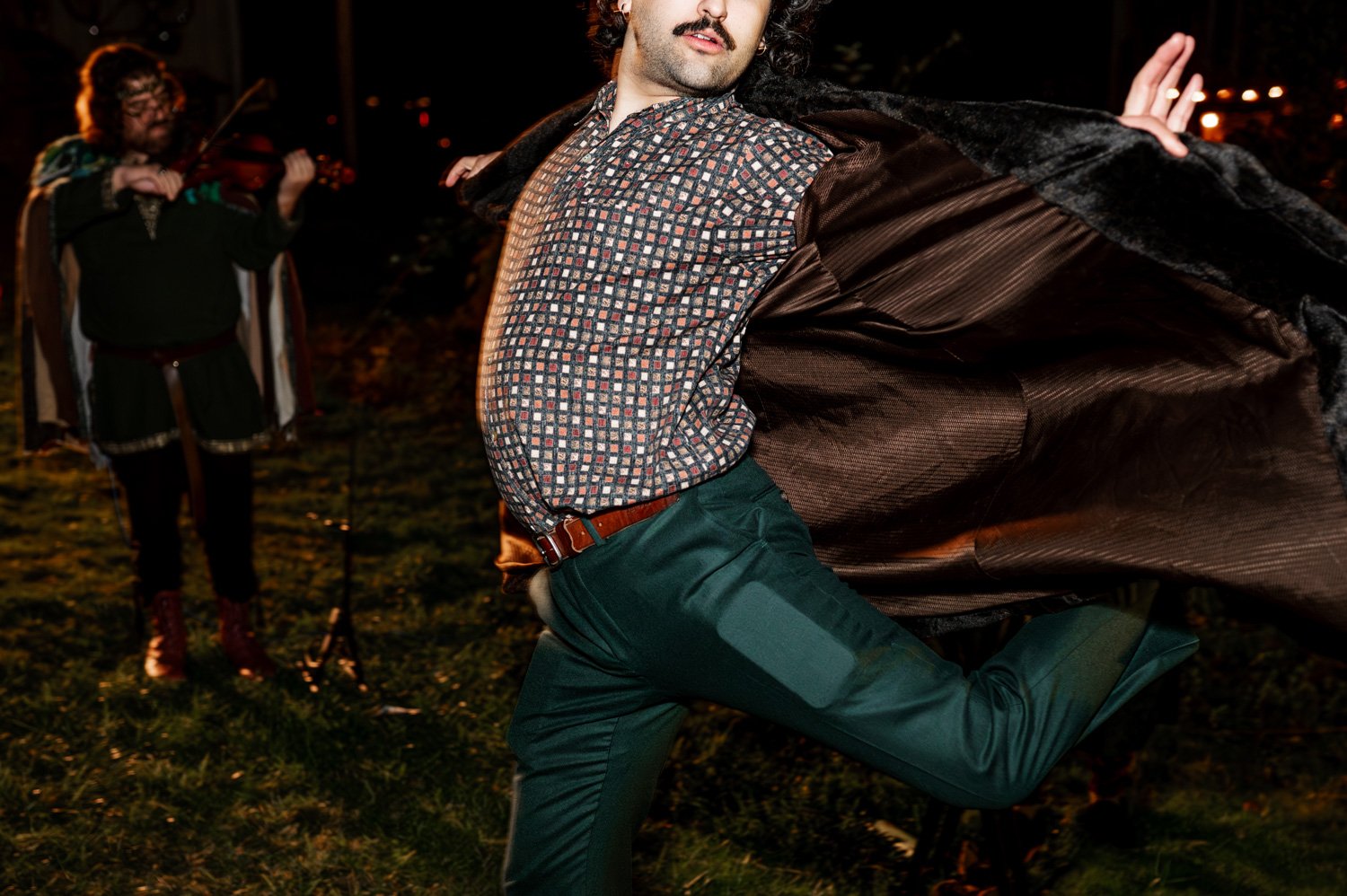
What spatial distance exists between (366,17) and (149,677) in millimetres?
21679

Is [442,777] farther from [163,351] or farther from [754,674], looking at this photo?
[754,674]

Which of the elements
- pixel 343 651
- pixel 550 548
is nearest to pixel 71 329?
pixel 343 651

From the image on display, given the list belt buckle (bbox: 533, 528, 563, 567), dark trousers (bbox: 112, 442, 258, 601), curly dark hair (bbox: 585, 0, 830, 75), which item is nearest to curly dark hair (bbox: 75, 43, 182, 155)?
dark trousers (bbox: 112, 442, 258, 601)

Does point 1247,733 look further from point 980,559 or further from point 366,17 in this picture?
point 366,17

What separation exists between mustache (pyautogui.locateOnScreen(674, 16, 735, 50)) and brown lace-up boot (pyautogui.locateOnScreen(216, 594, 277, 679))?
3.27 metres

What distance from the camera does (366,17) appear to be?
24484mm

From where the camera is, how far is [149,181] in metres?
4.60

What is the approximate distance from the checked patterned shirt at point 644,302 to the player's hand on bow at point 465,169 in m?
0.86

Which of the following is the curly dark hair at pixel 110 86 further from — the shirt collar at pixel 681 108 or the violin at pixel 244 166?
the shirt collar at pixel 681 108

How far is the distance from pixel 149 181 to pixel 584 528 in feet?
9.72

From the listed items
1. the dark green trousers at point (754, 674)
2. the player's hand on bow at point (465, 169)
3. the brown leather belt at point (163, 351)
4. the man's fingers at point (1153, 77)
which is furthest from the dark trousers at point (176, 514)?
the man's fingers at point (1153, 77)

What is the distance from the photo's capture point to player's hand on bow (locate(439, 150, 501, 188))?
317 centimetres

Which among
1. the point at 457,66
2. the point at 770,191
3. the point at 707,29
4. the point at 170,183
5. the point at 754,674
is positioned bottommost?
the point at 457,66

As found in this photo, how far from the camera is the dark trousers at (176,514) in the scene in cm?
485
